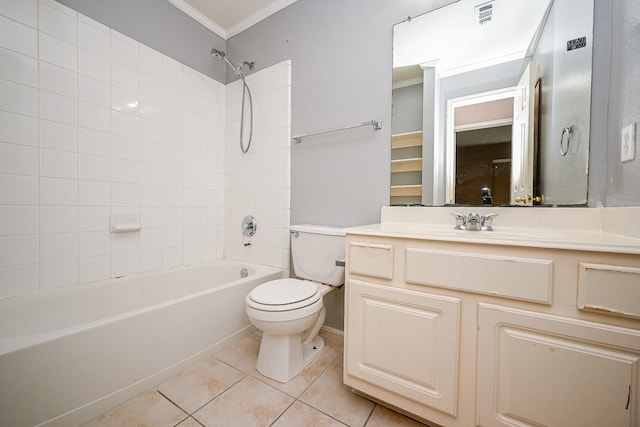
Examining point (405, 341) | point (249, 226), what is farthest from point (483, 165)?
point (249, 226)

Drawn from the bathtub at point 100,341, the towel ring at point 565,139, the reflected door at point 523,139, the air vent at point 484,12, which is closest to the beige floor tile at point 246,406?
the bathtub at point 100,341

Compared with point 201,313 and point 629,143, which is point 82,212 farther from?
point 629,143

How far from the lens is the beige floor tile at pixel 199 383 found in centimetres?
109

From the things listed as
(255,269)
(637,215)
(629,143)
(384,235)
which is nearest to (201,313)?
(255,269)

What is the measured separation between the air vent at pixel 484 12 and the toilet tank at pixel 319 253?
126 centimetres

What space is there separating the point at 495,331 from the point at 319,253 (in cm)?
93

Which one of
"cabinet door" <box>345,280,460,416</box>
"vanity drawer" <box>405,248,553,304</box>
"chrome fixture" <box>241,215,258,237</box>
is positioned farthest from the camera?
"chrome fixture" <box>241,215,258,237</box>

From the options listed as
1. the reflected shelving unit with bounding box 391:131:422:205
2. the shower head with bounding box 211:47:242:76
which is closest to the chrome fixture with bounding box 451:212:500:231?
the reflected shelving unit with bounding box 391:131:422:205

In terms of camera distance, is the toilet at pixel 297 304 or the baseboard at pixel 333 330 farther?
the baseboard at pixel 333 330

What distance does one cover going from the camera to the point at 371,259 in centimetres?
98

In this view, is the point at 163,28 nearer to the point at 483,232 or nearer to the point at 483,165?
the point at 483,165

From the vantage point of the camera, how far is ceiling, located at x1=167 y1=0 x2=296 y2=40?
184 cm

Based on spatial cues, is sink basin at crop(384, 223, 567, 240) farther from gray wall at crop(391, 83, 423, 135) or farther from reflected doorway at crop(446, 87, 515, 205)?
gray wall at crop(391, 83, 423, 135)

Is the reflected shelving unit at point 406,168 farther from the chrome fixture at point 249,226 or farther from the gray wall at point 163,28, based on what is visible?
the gray wall at point 163,28
